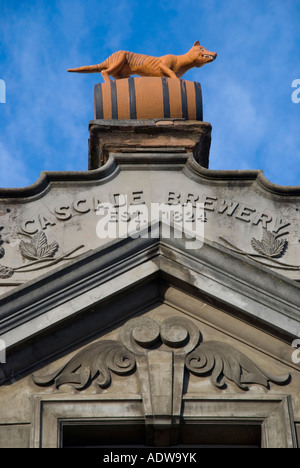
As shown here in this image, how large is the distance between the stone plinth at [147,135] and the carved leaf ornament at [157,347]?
92.3 inches

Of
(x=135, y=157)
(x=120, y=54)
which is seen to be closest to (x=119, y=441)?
(x=135, y=157)

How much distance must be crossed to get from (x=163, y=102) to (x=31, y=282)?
10.4 feet

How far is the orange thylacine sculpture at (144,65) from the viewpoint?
12.8 m

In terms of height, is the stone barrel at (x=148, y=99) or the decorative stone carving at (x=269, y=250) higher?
the stone barrel at (x=148, y=99)

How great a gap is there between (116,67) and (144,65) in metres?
0.32

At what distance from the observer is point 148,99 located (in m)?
12.2

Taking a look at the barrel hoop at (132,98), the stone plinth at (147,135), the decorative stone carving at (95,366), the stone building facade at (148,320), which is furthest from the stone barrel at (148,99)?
the decorative stone carving at (95,366)

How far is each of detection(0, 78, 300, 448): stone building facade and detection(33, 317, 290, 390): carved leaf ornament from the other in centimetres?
1

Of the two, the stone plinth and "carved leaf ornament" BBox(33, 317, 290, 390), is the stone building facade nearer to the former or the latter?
"carved leaf ornament" BBox(33, 317, 290, 390)

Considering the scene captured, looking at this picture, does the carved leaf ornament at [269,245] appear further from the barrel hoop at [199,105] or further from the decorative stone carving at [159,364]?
the barrel hoop at [199,105]

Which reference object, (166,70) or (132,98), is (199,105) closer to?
(132,98)

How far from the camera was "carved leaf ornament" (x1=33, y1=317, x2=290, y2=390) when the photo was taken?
32.2 ft

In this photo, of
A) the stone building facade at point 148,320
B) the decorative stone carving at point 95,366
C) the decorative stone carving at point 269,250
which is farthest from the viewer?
the decorative stone carving at point 269,250

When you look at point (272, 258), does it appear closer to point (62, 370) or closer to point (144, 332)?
point (144, 332)
